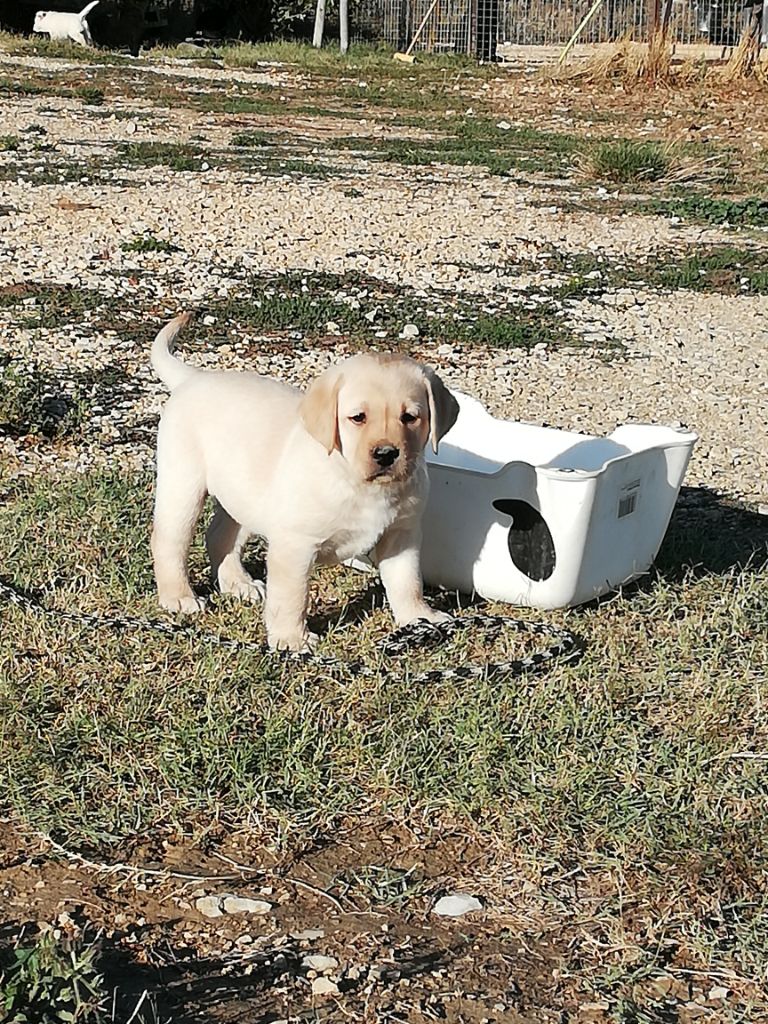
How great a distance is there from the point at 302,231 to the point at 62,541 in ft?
17.8

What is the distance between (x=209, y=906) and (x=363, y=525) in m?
1.18

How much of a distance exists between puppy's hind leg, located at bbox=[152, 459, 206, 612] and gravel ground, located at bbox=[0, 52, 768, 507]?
139 centimetres

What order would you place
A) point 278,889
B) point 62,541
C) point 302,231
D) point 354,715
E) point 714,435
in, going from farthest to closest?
point 302,231 < point 714,435 < point 62,541 < point 354,715 < point 278,889

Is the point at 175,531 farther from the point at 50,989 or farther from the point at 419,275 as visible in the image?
the point at 419,275

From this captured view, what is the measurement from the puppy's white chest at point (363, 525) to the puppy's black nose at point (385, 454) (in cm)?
14

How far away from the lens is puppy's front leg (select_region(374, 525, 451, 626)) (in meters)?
3.81

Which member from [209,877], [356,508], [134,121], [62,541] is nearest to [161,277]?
[62,541]

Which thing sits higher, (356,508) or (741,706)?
(356,508)

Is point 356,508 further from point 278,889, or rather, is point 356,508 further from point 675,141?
point 675,141

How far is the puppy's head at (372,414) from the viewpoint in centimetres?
346

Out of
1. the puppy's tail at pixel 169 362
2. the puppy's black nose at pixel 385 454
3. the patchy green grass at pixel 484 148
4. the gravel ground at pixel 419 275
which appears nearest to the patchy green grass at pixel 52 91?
the patchy green grass at pixel 484 148

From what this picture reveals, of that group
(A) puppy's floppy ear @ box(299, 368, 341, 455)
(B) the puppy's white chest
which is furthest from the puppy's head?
(B) the puppy's white chest

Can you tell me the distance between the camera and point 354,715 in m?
3.41

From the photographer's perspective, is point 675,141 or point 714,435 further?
point 675,141
